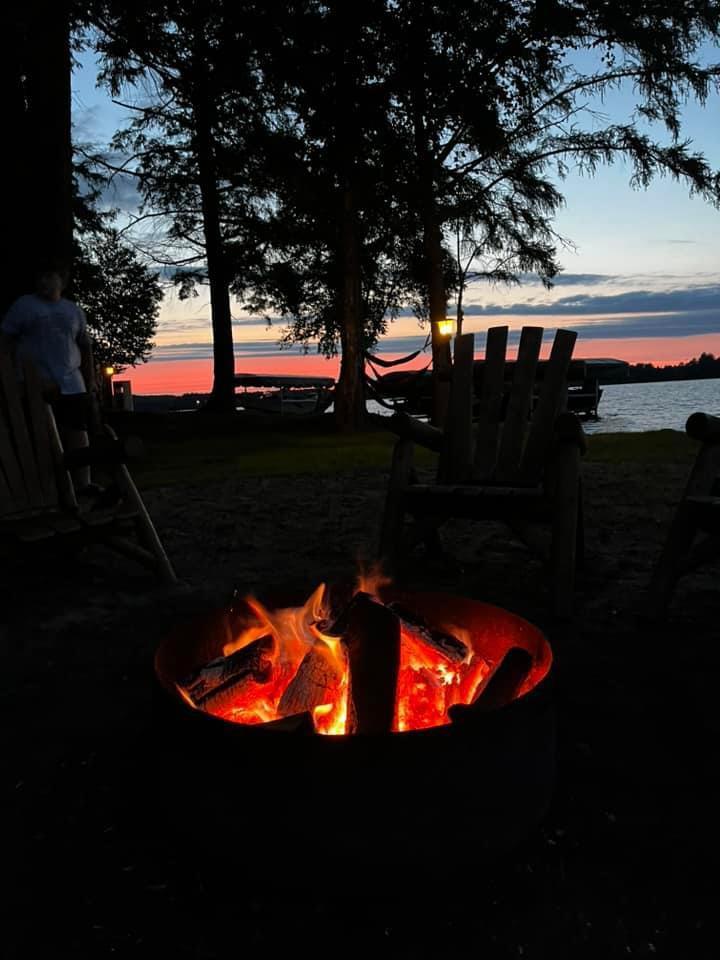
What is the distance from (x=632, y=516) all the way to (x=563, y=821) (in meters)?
3.99

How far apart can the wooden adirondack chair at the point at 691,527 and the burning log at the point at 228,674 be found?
6.52 ft

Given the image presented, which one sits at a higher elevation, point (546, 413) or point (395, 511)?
point (546, 413)

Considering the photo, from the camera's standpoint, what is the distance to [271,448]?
12.1 metres

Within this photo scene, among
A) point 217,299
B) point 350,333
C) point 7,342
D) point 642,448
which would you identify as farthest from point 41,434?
point 217,299

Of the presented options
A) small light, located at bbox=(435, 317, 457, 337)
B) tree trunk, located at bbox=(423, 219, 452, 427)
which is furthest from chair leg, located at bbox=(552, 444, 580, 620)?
small light, located at bbox=(435, 317, 457, 337)

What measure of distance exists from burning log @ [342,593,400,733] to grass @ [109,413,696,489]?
14.9ft

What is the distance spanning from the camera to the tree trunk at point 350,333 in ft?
46.1

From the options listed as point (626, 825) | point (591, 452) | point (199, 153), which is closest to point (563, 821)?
point (626, 825)

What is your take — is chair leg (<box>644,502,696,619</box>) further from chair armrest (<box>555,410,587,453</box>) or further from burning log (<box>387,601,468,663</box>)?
burning log (<box>387,601,468,663</box>)

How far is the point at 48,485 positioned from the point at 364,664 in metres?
3.05

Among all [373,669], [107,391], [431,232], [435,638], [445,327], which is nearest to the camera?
[373,669]

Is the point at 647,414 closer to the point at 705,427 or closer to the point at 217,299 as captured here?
the point at 217,299

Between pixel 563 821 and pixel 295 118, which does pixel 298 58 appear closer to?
pixel 295 118

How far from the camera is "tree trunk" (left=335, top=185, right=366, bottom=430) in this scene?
14055 millimetres
